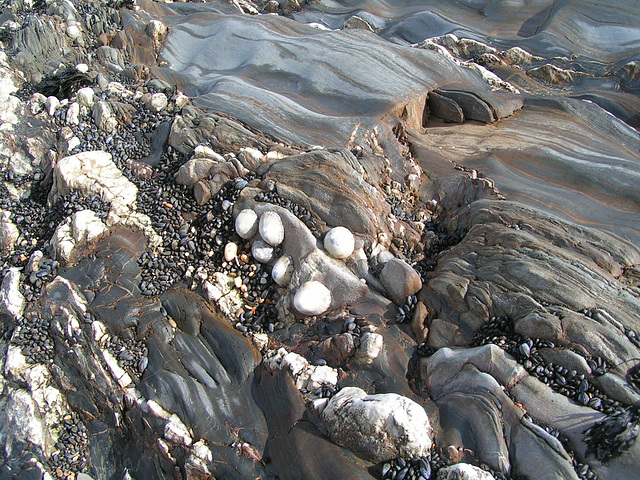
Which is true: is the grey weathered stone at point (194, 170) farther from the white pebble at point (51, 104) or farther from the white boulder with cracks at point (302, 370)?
the white pebble at point (51, 104)

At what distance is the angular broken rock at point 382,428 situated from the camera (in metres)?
3.47

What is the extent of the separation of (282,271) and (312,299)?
22.0 inches

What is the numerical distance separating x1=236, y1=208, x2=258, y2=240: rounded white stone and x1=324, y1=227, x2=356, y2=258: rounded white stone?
0.92 metres

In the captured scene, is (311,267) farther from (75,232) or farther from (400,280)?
(75,232)

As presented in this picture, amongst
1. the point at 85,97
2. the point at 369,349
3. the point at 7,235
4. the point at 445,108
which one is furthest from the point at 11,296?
the point at 445,108

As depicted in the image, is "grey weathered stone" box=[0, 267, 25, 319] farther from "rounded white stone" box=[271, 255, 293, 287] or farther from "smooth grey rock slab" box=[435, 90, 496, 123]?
"smooth grey rock slab" box=[435, 90, 496, 123]

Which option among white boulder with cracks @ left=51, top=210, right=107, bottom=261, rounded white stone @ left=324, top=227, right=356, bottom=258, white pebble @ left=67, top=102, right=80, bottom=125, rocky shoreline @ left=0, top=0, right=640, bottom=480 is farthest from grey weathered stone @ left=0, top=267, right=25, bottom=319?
rounded white stone @ left=324, top=227, right=356, bottom=258

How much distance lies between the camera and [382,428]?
3.49 metres

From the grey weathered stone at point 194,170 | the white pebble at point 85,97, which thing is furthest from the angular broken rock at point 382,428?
the white pebble at point 85,97

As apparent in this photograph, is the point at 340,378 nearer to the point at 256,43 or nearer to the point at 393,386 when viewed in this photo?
the point at 393,386

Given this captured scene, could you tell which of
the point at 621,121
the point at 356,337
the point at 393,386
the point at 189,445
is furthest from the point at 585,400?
the point at 621,121

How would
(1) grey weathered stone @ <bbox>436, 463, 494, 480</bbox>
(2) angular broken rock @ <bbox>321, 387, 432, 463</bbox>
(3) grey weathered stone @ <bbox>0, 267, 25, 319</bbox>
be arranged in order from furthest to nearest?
(3) grey weathered stone @ <bbox>0, 267, 25, 319</bbox> < (2) angular broken rock @ <bbox>321, 387, 432, 463</bbox> < (1) grey weathered stone @ <bbox>436, 463, 494, 480</bbox>

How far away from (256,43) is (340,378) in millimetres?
6718

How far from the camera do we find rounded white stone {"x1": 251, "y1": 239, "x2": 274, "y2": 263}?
504 centimetres
